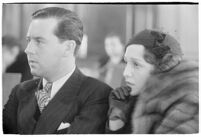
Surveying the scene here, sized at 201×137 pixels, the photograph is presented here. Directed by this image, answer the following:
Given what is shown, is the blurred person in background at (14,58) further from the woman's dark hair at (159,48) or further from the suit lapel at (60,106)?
the woman's dark hair at (159,48)

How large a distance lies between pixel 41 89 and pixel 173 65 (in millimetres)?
698

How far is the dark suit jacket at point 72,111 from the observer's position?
2.06m

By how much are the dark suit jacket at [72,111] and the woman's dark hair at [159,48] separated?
0.90 ft

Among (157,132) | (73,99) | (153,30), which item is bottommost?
(157,132)

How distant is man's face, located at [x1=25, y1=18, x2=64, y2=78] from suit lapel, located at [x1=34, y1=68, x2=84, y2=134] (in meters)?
0.11

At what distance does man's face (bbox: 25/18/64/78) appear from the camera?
2.06m

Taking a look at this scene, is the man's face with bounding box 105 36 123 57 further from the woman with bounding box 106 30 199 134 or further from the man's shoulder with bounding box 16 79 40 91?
the man's shoulder with bounding box 16 79 40 91

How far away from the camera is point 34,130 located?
2084mm

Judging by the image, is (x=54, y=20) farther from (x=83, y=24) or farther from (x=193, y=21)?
(x=193, y=21)

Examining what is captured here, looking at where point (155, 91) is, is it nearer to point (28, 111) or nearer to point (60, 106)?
point (60, 106)

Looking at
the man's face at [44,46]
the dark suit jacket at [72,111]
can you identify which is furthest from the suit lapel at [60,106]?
the man's face at [44,46]

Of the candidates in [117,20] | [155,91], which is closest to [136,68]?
[155,91]

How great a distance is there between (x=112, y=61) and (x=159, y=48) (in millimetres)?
250

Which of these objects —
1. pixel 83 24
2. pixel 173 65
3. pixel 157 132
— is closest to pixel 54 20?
pixel 83 24
